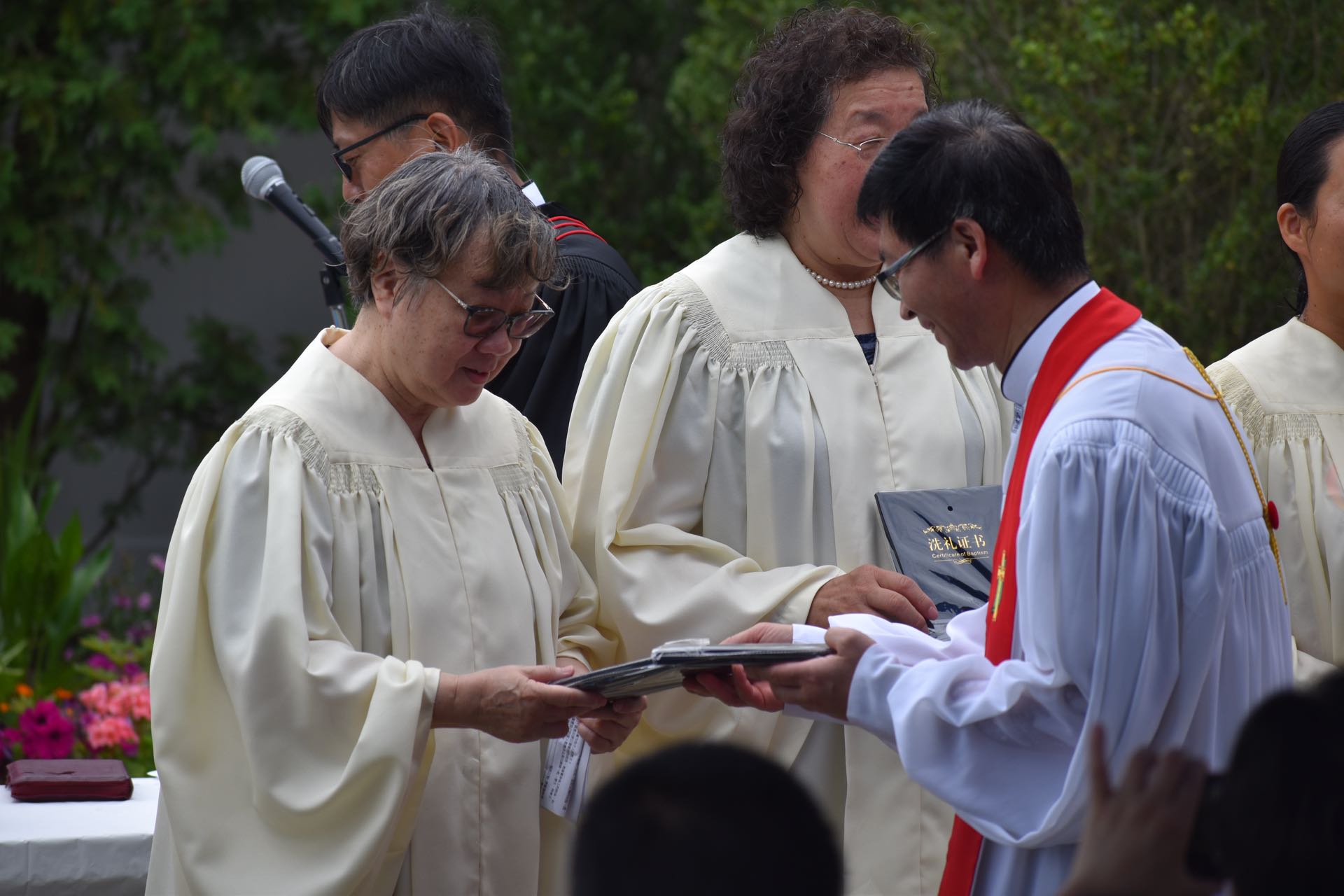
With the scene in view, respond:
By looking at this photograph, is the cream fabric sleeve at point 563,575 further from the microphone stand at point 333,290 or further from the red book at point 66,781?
the red book at point 66,781

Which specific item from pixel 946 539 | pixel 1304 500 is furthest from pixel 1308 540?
pixel 946 539

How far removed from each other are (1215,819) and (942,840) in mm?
1798

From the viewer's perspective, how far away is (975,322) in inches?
95.0

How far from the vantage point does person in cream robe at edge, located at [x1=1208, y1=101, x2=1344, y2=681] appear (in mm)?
3314

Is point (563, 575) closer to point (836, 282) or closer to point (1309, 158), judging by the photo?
point (836, 282)

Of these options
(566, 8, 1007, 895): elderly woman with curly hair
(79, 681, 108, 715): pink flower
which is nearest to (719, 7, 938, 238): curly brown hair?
(566, 8, 1007, 895): elderly woman with curly hair

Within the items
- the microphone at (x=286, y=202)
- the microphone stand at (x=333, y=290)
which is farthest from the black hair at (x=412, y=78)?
the microphone stand at (x=333, y=290)

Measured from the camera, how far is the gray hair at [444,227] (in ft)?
9.27

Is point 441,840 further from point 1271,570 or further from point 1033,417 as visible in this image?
point 1271,570

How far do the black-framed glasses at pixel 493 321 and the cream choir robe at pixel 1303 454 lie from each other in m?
1.65

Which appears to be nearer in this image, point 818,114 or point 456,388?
point 456,388

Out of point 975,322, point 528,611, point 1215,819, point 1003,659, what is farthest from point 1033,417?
point 528,611

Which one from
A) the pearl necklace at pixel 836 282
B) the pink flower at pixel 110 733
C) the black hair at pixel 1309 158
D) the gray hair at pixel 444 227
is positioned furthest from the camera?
the pink flower at pixel 110 733

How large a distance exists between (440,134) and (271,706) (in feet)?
5.75
